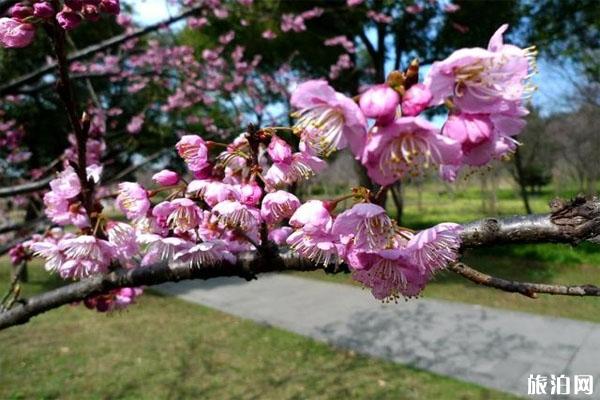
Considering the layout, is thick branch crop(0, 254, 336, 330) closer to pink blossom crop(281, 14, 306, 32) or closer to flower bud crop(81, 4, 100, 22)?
flower bud crop(81, 4, 100, 22)

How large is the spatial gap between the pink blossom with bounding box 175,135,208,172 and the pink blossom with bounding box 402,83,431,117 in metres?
0.69

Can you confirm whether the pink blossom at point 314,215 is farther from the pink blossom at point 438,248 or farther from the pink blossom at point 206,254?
the pink blossom at point 206,254

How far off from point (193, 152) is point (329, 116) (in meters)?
0.59

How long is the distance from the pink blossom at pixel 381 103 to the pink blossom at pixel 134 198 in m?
0.92

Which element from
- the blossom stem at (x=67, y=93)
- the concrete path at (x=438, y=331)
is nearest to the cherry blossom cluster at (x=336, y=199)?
the blossom stem at (x=67, y=93)

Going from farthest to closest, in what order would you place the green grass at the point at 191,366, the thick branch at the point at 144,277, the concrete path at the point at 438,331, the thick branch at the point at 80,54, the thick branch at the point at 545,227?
the concrete path at the point at 438,331 → the green grass at the point at 191,366 → the thick branch at the point at 80,54 → the thick branch at the point at 144,277 → the thick branch at the point at 545,227

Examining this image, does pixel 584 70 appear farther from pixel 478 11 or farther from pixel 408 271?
pixel 408 271

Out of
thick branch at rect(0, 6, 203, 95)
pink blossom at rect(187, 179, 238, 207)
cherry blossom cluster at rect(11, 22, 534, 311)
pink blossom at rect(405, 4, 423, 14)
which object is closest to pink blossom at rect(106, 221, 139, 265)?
cherry blossom cluster at rect(11, 22, 534, 311)

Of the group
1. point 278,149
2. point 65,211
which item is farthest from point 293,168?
point 65,211

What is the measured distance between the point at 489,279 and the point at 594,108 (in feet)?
45.6

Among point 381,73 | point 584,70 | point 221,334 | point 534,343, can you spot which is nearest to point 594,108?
point 584,70

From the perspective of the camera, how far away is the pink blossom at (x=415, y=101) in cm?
71

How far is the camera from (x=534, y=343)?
228 inches

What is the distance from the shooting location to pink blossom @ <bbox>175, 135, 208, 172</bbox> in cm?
125
